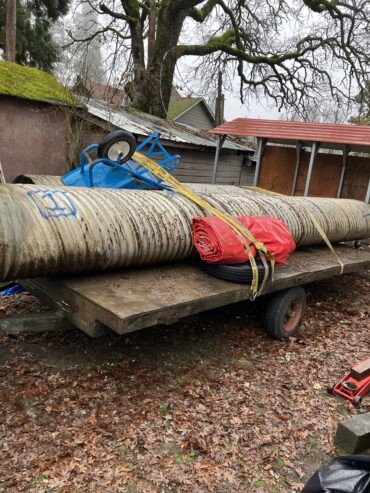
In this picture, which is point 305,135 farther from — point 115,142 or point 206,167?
point 115,142

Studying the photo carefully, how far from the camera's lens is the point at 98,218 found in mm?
3670

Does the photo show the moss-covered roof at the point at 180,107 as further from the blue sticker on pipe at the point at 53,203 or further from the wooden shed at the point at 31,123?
the blue sticker on pipe at the point at 53,203

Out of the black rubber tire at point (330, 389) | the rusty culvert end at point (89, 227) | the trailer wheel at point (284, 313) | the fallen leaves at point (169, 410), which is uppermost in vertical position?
the rusty culvert end at point (89, 227)

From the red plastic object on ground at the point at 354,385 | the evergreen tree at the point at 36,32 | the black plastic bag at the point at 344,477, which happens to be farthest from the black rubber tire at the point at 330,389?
the evergreen tree at the point at 36,32

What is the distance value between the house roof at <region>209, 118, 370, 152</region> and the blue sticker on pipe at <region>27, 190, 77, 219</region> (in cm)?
767

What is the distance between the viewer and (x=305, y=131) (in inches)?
409

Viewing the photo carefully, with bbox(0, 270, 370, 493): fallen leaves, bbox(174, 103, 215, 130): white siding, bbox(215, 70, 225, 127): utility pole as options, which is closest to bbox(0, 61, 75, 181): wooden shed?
bbox(0, 270, 370, 493): fallen leaves

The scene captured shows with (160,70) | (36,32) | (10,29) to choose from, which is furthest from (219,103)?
(10,29)

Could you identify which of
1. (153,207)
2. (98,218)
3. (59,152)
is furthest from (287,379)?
(59,152)

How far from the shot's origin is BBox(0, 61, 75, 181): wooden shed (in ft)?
29.8

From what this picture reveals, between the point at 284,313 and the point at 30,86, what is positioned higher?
the point at 30,86

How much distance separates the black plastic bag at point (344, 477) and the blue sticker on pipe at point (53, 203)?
2.67m

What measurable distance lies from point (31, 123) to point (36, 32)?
981 centimetres

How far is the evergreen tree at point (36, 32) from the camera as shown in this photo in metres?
16.3
